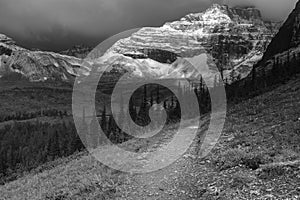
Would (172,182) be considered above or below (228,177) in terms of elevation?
below

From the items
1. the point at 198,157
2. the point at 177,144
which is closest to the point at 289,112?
the point at 177,144

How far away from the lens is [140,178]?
21125 millimetres

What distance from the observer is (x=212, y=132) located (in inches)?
1324

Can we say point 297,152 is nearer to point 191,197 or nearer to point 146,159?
point 191,197

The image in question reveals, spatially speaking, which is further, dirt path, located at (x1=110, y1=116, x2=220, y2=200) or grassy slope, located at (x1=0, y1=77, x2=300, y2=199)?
dirt path, located at (x1=110, y1=116, x2=220, y2=200)

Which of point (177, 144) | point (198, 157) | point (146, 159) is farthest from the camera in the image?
point (177, 144)

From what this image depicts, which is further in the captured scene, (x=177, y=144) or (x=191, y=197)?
(x=177, y=144)

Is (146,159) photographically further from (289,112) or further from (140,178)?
(289,112)

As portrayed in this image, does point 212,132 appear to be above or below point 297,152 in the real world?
below

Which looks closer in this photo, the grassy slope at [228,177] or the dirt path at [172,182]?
the grassy slope at [228,177]

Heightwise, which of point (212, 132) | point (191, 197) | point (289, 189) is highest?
point (289, 189)

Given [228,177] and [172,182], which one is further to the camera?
[172,182]

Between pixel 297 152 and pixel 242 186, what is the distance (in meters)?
4.91

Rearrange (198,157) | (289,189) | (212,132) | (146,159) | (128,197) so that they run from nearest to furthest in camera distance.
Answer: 1. (289,189)
2. (128,197)
3. (198,157)
4. (146,159)
5. (212,132)
